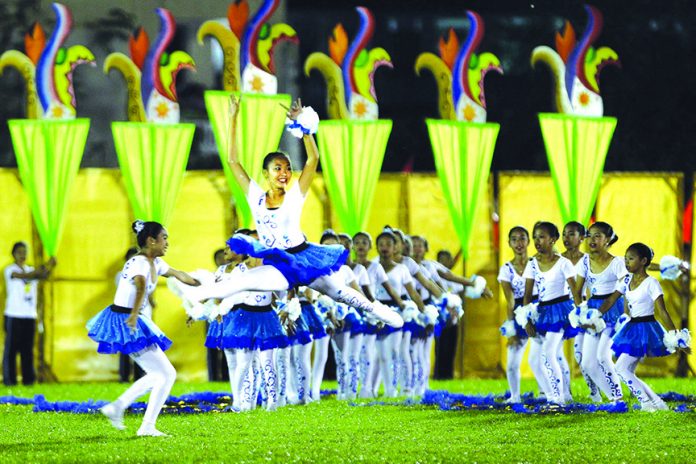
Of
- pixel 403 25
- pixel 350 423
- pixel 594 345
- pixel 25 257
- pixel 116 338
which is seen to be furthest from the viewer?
pixel 403 25

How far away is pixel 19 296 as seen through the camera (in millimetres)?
18141

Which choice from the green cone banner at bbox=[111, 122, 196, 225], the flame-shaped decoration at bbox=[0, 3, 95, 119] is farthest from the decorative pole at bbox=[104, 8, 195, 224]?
the flame-shaped decoration at bbox=[0, 3, 95, 119]

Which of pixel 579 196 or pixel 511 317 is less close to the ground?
pixel 579 196

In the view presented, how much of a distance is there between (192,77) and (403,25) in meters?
3.22

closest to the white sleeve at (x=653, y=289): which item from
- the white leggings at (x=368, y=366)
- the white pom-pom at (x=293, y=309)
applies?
the white pom-pom at (x=293, y=309)

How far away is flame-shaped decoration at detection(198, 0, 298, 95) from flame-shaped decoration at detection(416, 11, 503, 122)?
87.6 inches

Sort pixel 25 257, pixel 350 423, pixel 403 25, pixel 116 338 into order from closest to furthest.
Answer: pixel 116 338 < pixel 350 423 < pixel 25 257 < pixel 403 25

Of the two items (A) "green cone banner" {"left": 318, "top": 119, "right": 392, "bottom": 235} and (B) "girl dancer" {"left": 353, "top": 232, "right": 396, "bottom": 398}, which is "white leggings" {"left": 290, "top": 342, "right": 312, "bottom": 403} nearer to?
(B) "girl dancer" {"left": 353, "top": 232, "right": 396, "bottom": 398}

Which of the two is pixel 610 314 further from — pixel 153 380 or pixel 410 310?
pixel 153 380

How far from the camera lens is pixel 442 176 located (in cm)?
1909

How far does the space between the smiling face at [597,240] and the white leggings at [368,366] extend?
3.39 meters

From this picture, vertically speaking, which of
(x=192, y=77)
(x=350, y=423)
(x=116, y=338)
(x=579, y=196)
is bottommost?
(x=350, y=423)

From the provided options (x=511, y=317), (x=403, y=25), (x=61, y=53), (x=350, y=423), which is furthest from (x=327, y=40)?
(x=350, y=423)

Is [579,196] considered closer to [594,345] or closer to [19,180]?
[594,345]
